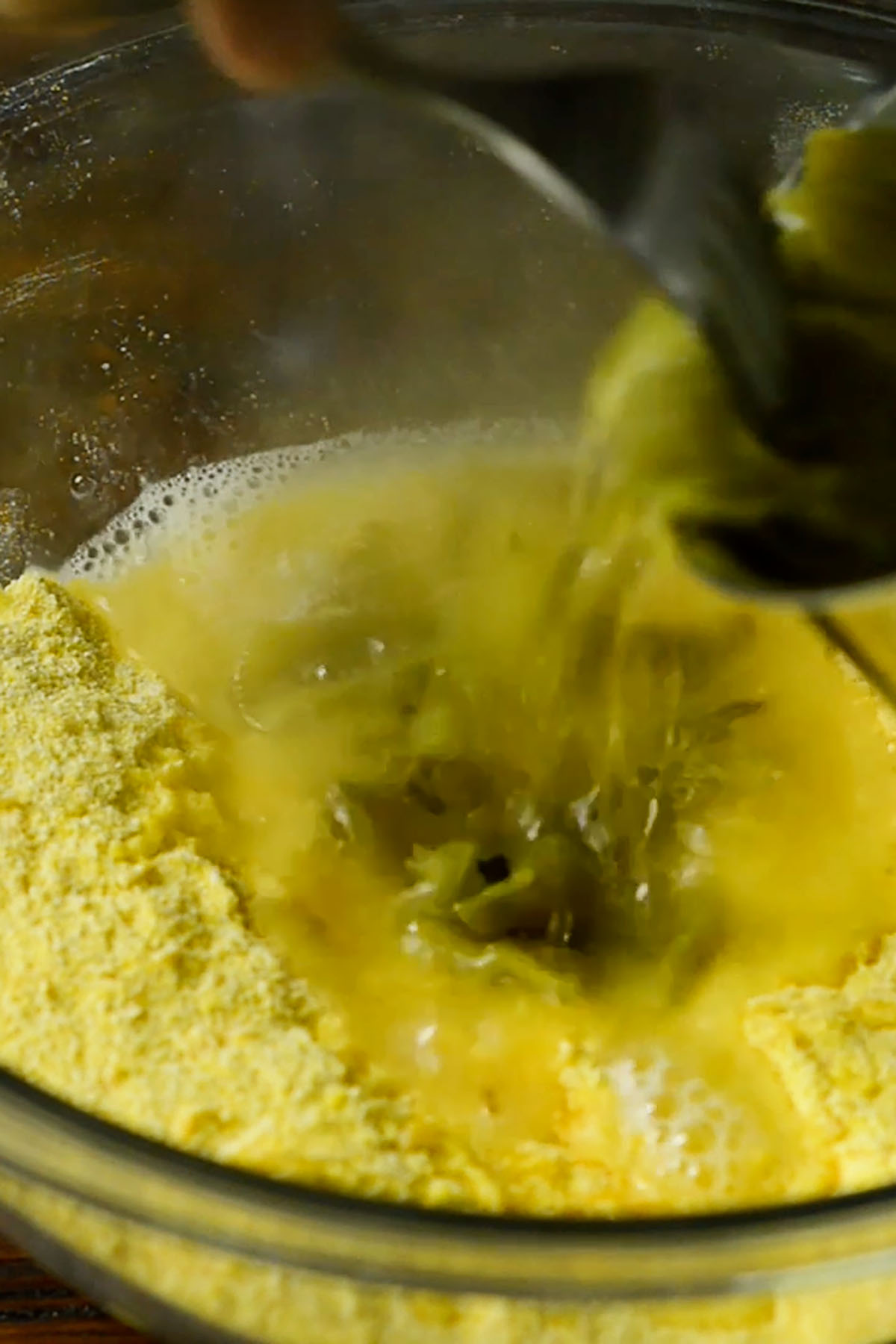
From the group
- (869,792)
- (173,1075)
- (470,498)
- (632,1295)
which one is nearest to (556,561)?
(470,498)

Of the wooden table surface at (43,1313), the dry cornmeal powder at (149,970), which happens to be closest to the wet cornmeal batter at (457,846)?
the dry cornmeal powder at (149,970)

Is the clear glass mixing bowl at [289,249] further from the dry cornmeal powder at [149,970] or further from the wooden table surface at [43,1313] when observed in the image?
the wooden table surface at [43,1313]

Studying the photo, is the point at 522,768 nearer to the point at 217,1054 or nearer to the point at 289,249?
the point at 217,1054

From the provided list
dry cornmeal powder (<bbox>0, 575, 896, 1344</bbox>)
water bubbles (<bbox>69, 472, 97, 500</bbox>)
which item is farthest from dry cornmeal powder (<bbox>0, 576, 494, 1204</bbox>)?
water bubbles (<bbox>69, 472, 97, 500</bbox>)

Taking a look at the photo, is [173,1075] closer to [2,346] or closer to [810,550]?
[810,550]

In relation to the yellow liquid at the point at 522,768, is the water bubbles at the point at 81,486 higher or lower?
higher
